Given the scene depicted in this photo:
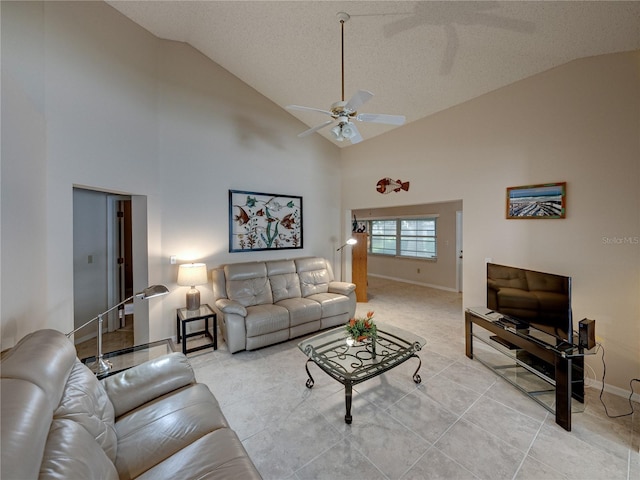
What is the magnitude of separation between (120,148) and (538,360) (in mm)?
4840

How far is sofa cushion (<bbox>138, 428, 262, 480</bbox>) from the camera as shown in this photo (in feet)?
3.82

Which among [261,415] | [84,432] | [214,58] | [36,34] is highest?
[214,58]

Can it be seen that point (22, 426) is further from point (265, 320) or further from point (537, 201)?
point (537, 201)

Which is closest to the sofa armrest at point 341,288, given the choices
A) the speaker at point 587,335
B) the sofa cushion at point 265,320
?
the sofa cushion at point 265,320

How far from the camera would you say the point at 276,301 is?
12.8ft

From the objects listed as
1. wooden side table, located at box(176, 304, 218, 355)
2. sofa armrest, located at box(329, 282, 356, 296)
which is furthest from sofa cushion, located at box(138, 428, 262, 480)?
sofa armrest, located at box(329, 282, 356, 296)

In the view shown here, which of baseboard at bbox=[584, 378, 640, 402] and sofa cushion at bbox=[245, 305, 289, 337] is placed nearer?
baseboard at bbox=[584, 378, 640, 402]

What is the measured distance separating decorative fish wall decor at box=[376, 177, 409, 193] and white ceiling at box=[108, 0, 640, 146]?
3.39 feet

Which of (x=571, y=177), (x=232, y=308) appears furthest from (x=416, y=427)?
(x=571, y=177)

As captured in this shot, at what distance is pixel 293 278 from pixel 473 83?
3.48 m

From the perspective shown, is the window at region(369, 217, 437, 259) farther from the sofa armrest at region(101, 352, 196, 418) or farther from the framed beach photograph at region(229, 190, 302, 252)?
the sofa armrest at region(101, 352, 196, 418)

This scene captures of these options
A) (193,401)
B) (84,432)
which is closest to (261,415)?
(193,401)

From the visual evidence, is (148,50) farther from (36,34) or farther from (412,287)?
(412,287)

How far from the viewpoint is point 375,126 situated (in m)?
4.42
